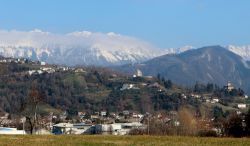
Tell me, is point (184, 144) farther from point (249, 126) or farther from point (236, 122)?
point (236, 122)

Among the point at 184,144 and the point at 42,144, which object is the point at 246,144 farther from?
the point at 42,144

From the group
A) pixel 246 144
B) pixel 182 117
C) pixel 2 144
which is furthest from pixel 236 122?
pixel 182 117

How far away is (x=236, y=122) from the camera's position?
7888cm

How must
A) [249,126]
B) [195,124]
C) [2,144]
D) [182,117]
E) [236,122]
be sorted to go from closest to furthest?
[2,144], [249,126], [236,122], [195,124], [182,117]

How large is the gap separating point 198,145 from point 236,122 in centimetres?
4786

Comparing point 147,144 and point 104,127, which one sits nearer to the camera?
point 147,144

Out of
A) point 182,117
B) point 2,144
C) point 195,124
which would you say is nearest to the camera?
point 2,144

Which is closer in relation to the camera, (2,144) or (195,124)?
(2,144)

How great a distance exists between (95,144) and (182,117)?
4260 inches

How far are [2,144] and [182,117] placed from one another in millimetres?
110544

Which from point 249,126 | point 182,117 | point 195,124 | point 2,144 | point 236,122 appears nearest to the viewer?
point 2,144

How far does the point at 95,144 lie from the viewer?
32.8 m

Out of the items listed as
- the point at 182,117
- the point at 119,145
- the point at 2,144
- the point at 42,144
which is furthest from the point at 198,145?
the point at 182,117

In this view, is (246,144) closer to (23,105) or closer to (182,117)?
(23,105)
